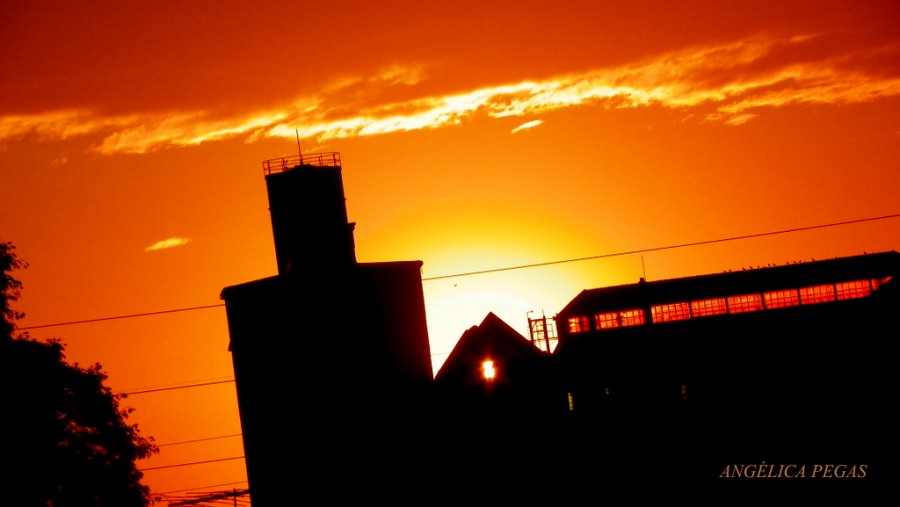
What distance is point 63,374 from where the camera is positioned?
31.7 metres

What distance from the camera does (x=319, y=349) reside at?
4688 cm

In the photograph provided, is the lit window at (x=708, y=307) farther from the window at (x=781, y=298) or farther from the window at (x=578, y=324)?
the window at (x=578, y=324)

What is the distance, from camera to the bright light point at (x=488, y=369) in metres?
45.8

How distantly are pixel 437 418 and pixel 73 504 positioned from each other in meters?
17.3

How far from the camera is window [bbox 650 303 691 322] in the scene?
6725 centimetres

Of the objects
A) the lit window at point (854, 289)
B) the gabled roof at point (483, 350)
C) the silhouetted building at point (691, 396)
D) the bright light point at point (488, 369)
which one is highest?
the lit window at point (854, 289)

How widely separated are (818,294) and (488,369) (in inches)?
1140

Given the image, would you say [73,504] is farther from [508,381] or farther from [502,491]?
[508,381]

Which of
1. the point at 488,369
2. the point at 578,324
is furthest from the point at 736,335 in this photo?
the point at 578,324

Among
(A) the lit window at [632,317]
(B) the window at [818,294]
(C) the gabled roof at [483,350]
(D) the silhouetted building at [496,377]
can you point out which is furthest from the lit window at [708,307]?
(C) the gabled roof at [483,350]

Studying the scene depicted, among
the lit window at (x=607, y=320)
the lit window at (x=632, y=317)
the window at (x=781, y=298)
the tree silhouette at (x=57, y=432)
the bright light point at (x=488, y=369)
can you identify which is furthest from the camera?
the lit window at (x=607, y=320)

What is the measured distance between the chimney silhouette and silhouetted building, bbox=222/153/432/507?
46 mm

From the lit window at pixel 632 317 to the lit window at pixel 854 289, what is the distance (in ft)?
40.1

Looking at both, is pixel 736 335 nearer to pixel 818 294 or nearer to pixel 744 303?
pixel 744 303
